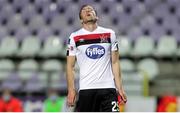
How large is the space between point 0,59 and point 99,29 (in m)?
6.36

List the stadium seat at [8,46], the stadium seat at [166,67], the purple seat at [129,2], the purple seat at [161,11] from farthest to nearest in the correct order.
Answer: the purple seat at [129,2]
the purple seat at [161,11]
the stadium seat at [8,46]
the stadium seat at [166,67]

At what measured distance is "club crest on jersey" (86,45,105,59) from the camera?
14.6ft

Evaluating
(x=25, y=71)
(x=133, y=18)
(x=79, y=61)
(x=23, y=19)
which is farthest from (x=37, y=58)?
(x=79, y=61)

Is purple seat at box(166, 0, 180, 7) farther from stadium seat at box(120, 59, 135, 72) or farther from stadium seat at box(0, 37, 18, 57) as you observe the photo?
stadium seat at box(0, 37, 18, 57)

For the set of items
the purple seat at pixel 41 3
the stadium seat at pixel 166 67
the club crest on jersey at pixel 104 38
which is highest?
the purple seat at pixel 41 3

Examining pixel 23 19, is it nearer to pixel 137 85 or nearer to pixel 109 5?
pixel 109 5

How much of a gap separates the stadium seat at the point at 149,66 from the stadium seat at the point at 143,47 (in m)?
0.15

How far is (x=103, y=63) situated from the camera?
176 inches

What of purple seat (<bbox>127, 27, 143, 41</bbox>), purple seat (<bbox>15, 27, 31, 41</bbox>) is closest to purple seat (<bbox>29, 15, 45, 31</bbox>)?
purple seat (<bbox>15, 27, 31, 41</bbox>)

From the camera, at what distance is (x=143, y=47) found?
10203 mm

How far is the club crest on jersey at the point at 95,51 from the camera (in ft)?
14.6

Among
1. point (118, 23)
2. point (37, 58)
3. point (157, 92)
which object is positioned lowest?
point (157, 92)

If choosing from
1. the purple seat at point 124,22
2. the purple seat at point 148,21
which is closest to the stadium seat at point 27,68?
the purple seat at point 124,22

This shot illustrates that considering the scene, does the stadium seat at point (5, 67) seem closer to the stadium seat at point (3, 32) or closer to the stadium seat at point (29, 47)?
the stadium seat at point (29, 47)
